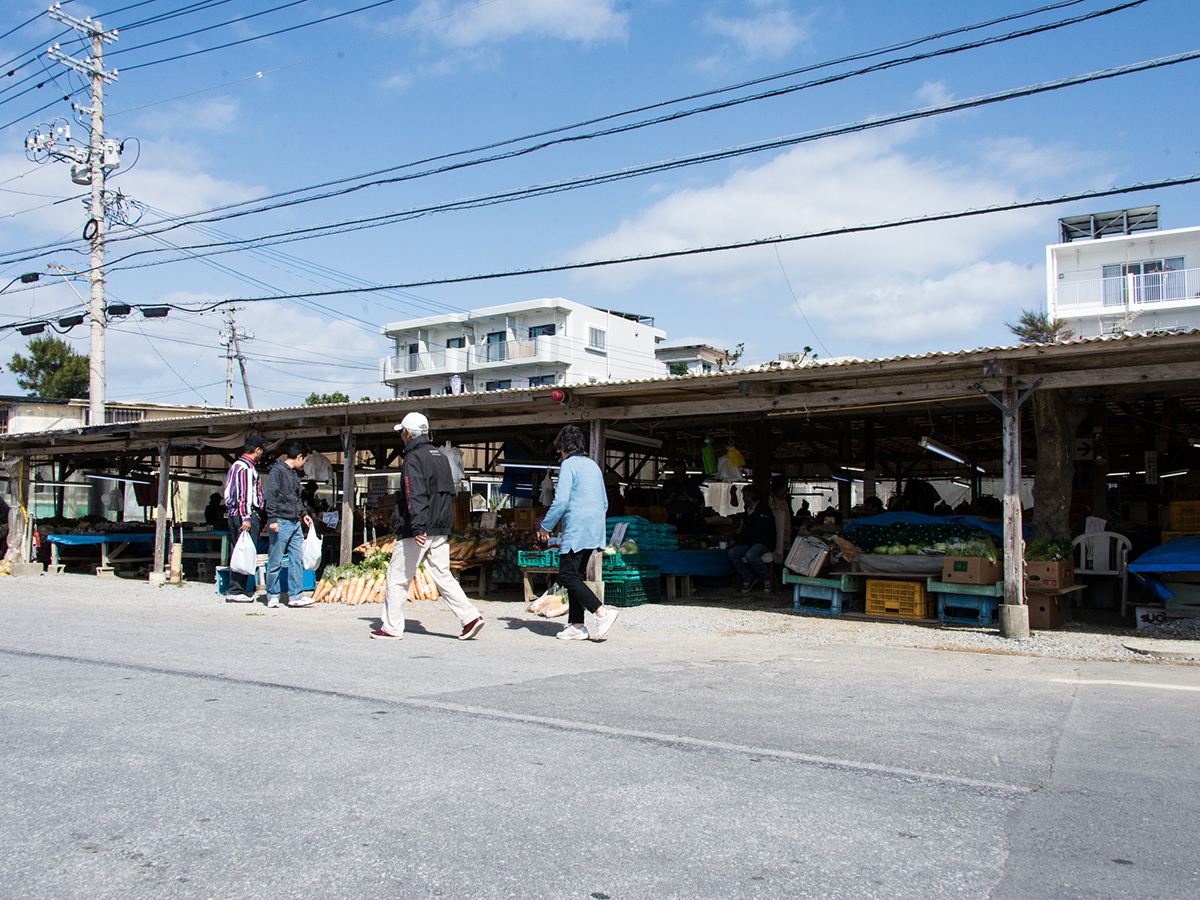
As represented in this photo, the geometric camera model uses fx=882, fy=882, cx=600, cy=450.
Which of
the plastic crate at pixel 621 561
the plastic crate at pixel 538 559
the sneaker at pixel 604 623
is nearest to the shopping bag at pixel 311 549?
the plastic crate at pixel 538 559

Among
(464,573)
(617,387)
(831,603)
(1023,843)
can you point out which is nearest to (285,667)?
(1023,843)

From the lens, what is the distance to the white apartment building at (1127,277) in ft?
121

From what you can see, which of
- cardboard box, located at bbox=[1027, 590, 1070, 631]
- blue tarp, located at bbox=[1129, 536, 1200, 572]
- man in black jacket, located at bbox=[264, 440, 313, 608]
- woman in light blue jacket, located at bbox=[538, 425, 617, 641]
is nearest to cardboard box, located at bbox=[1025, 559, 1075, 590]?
cardboard box, located at bbox=[1027, 590, 1070, 631]

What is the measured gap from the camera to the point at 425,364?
191ft

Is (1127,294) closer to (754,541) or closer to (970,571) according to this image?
(754,541)

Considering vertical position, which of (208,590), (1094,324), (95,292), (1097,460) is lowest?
(208,590)

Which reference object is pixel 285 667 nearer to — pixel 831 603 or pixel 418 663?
pixel 418 663

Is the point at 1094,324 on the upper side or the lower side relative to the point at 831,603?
upper

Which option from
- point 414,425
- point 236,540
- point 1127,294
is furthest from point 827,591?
point 1127,294

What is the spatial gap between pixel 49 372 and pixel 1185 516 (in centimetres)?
5575

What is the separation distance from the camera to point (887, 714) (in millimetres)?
5316

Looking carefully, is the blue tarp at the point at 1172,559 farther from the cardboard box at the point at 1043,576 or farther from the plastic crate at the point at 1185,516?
the plastic crate at the point at 1185,516

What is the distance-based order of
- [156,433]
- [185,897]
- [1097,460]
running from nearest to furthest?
[185,897] → [1097,460] → [156,433]

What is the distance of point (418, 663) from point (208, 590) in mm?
8790
